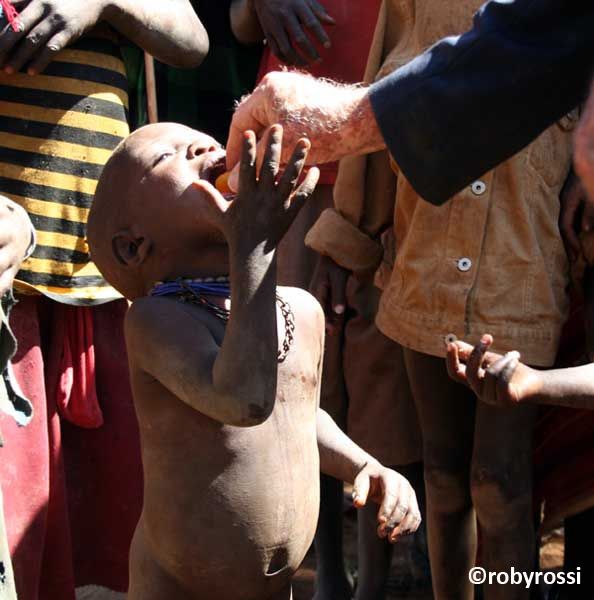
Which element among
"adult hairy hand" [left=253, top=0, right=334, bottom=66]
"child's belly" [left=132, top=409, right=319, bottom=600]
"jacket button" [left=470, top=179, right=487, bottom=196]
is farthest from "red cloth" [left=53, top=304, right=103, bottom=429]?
"adult hairy hand" [left=253, top=0, right=334, bottom=66]

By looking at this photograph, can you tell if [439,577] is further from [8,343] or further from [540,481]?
[8,343]

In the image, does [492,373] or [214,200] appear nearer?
[214,200]

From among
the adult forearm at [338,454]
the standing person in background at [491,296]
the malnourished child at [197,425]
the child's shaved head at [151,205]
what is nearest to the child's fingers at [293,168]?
the malnourished child at [197,425]

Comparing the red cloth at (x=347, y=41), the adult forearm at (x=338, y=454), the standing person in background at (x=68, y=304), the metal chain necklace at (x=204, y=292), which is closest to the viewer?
the metal chain necklace at (x=204, y=292)

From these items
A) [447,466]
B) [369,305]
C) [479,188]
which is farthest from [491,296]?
[369,305]

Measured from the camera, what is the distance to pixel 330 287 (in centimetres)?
385

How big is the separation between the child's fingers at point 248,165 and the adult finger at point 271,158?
0.02 metres

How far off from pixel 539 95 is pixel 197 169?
0.75m

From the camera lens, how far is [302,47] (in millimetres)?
4070

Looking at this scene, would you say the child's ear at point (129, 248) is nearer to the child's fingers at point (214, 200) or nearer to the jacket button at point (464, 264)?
the child's fingers at point (214, 200)

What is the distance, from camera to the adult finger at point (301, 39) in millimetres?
4051

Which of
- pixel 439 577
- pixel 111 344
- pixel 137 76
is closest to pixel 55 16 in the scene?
pixel 137 76

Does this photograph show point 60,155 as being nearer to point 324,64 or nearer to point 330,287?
point 330,287

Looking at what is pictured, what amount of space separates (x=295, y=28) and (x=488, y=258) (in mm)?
1184
